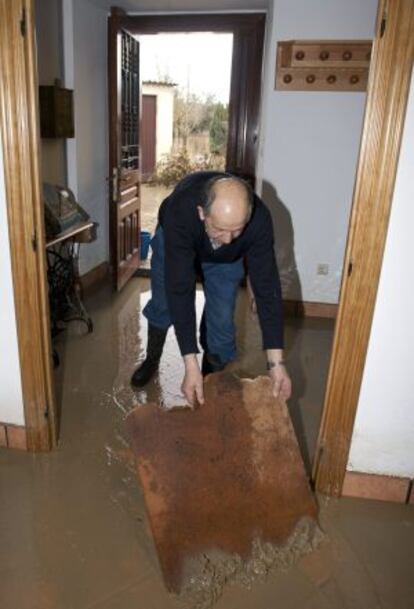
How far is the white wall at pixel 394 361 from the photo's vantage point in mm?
1331

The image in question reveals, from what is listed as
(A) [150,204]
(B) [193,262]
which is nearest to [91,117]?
(B) [193,262]

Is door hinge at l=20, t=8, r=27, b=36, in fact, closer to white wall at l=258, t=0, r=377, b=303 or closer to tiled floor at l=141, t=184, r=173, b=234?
white wall at l=258, t=0, r=377, b=303

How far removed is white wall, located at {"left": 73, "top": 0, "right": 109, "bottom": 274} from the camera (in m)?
3.13

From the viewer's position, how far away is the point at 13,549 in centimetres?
139

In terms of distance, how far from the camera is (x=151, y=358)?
2391 mm

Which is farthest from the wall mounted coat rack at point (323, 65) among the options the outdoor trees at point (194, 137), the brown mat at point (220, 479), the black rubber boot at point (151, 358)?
the outdoor trees at point (194, 137)

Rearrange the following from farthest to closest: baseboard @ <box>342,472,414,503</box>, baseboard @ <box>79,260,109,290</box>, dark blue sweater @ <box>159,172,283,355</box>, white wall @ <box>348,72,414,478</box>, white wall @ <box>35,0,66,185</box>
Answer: baseboard @ <box>79,260,109,290</box> < white wall @ <box>35,0,66,185</box> < baseboard @ <box>342,472,414,503</box> < dark blue sweater @ <box>159,172,283,355</box> < white wall @ <box>348,72,414,478</box>

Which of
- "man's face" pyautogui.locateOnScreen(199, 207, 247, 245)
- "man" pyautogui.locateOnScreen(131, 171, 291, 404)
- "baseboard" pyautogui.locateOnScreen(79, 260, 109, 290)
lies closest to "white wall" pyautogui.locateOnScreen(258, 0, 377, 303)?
"man" pyautogui.locateOnScreen(131, 171, 291, 404)

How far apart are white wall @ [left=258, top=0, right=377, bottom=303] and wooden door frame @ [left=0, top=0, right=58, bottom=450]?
1.89 meters

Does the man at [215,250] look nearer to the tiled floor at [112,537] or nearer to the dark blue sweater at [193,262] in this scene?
the dark blue sweater at [193,262]

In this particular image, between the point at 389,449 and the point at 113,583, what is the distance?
0.97 metres

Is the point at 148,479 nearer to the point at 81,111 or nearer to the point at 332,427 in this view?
the point at 332,427

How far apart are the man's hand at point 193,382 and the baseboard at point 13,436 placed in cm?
75

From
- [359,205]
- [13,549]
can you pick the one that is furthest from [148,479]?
[359,205]
